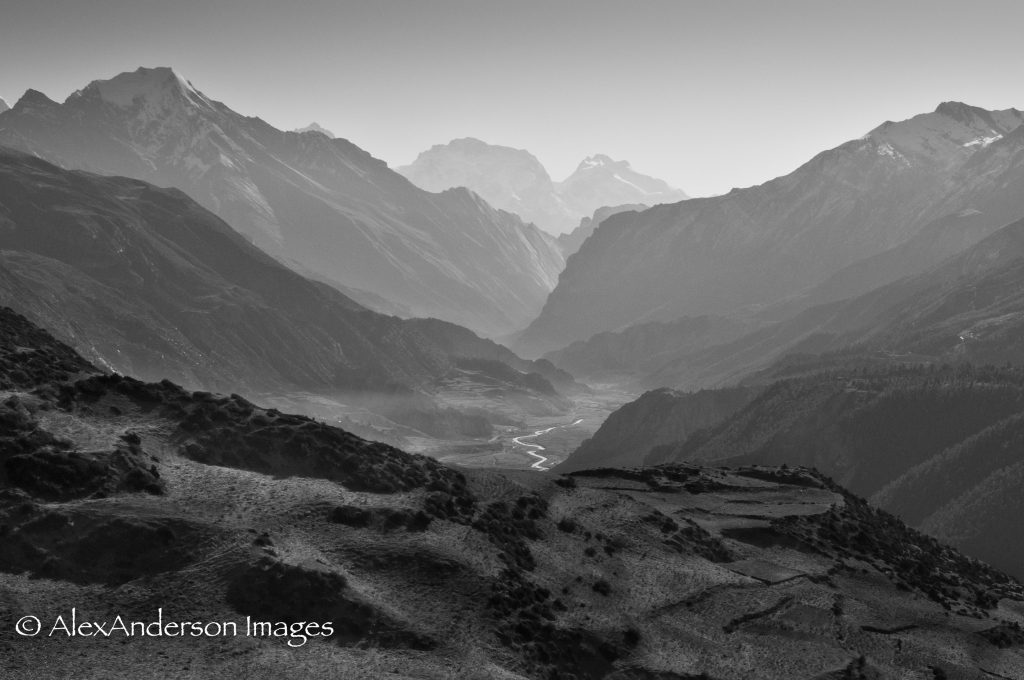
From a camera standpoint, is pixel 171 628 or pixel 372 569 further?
pixel 372 569

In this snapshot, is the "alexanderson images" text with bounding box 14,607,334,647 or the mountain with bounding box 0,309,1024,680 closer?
the "alexanderson images" text with bounding box 14,607,334,647

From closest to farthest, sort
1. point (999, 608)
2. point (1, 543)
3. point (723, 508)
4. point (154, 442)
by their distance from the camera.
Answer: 1. point (1, 543)
2. point (154, 442)
3. point (999, 608)
4. point (723, 508)

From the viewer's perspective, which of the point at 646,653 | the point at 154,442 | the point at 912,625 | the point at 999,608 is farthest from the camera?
the point at 999,608

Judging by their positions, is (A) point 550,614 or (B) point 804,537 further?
(B) point 804,537

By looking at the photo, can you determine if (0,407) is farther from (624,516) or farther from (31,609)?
(624,516)

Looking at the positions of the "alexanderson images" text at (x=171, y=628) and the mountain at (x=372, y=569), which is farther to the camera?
the mountain at (x=372, y=569)

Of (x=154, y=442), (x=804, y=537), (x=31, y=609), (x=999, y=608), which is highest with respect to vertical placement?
(x=154, y=442)

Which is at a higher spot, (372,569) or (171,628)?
(372,569)

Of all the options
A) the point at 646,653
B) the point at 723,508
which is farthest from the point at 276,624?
the point at 723,508
